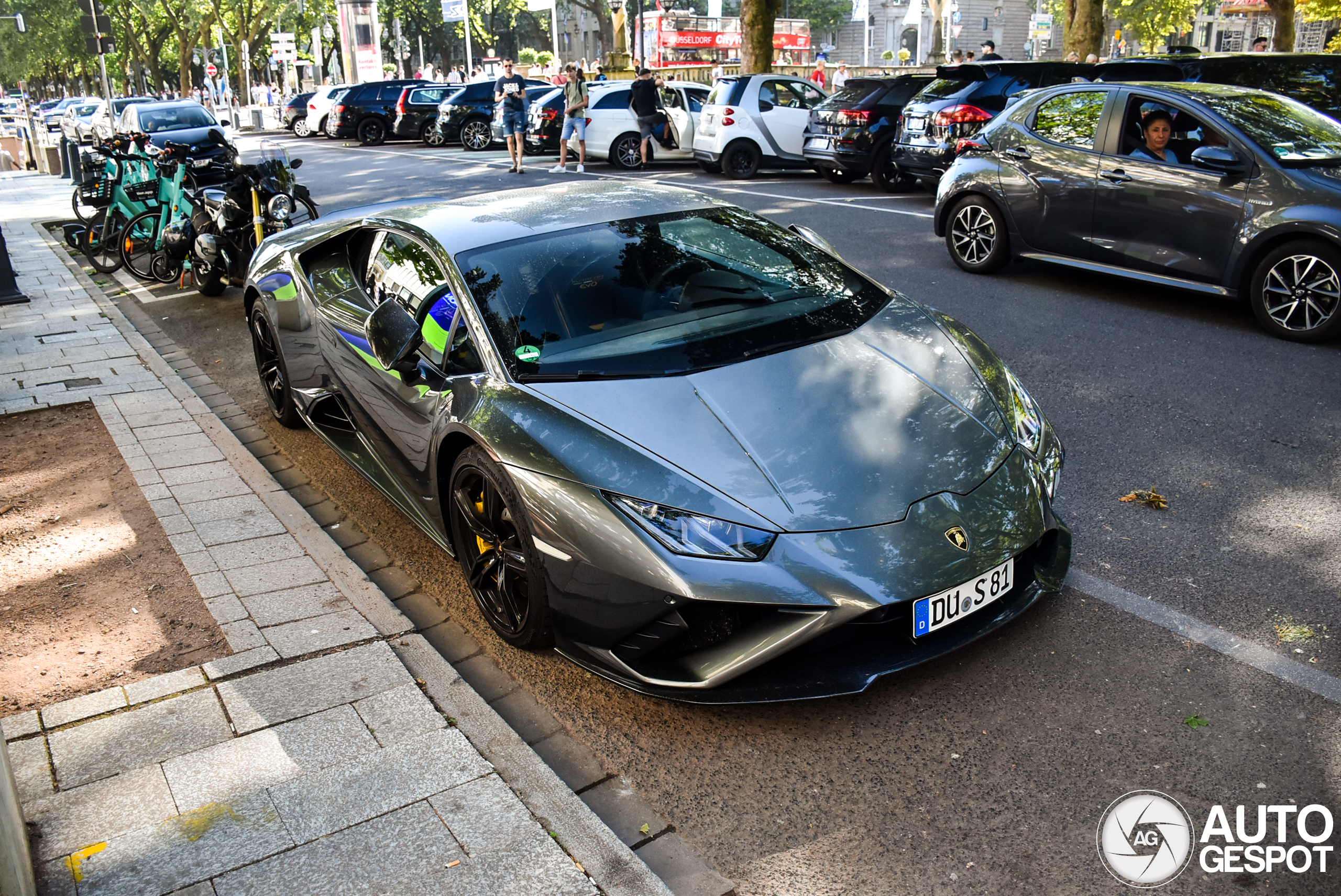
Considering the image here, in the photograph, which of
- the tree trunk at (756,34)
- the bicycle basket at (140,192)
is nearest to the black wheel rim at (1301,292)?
the bicycle basket at (140,192)

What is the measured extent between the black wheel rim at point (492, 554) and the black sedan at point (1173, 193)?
5.59 metres

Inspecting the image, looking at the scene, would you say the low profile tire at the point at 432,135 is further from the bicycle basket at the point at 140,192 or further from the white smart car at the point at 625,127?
the bicycle basket at the point at 140,192

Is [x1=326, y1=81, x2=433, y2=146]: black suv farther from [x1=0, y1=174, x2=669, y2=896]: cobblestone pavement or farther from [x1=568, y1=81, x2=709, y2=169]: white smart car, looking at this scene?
[x1=0, y1=174, x2=669, y2=896]: cobblestone pavement

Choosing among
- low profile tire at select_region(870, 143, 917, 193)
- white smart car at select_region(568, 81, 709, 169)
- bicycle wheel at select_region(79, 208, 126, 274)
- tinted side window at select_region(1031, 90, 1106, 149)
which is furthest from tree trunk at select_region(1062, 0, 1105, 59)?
bicycle wheel at select_region(79, 208, 126, 274)

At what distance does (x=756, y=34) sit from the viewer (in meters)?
23.3

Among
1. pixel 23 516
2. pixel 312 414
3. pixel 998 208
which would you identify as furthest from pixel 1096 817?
pixel 998 208

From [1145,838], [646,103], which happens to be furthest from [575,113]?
[1145,838]

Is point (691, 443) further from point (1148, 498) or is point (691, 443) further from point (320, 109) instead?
point (320, 109)

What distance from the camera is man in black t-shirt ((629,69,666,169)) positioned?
18688 mm

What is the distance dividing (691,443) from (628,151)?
56.3 ft

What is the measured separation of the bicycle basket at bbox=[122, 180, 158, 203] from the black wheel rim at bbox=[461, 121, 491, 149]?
1570 cm

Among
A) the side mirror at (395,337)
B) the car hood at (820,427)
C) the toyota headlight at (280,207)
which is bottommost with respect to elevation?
the car hood at (820,427)

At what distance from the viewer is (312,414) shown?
525 cm

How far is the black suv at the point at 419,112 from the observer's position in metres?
28.3
